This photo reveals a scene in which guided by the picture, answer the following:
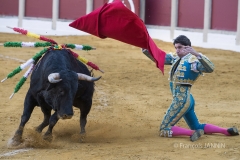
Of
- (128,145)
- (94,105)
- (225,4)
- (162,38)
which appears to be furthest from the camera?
(162,38)

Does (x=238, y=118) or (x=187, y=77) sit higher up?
(x=187, y=77)

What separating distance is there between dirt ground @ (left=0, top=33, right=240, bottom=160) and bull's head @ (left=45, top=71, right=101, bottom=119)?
0.30 meters

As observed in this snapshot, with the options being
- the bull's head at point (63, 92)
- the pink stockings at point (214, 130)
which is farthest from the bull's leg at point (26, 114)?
the pink stockings at point (214, 130)

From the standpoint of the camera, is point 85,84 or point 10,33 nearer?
point 85,84

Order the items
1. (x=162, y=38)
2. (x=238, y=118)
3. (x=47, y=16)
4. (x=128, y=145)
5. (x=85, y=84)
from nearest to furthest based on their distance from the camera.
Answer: (x=128, y=145) < (x=85, y=84) < (x=238, y=118) < (x=162, y=38) < (x=47, y=16)

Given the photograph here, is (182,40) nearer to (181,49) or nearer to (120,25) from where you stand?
(181,49)

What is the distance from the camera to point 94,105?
23.3 feet

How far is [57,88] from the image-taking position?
5.09m

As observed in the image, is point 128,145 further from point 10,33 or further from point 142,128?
point 10,33

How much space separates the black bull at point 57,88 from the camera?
5.05 metres

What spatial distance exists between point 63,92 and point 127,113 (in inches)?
72.4

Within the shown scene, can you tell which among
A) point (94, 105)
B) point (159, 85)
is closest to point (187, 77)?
point (94, 105)

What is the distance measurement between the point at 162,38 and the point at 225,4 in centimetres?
136

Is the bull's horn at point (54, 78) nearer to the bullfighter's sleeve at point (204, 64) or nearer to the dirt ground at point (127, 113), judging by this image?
the dirt ground at point (127, 113)
